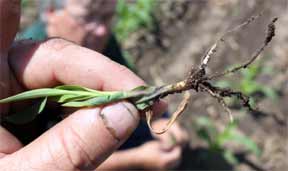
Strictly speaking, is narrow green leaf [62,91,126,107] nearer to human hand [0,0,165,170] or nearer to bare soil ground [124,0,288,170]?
human hand [0,0,165,170]

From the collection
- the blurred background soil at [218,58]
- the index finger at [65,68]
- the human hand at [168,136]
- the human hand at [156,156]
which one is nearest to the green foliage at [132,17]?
the blurred background soil at [218,58]

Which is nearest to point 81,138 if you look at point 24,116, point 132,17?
point 24,116

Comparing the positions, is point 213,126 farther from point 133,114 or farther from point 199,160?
point 133,114

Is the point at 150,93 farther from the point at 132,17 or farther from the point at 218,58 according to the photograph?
the point at 132,17

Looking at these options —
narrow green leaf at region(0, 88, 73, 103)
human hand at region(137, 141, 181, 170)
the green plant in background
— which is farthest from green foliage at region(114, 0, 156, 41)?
narrow green leaf at region(0, 88, 73, 103)

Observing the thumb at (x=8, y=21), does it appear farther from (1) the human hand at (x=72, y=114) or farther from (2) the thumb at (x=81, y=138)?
(2) the thumb at (x=81, y=138)
